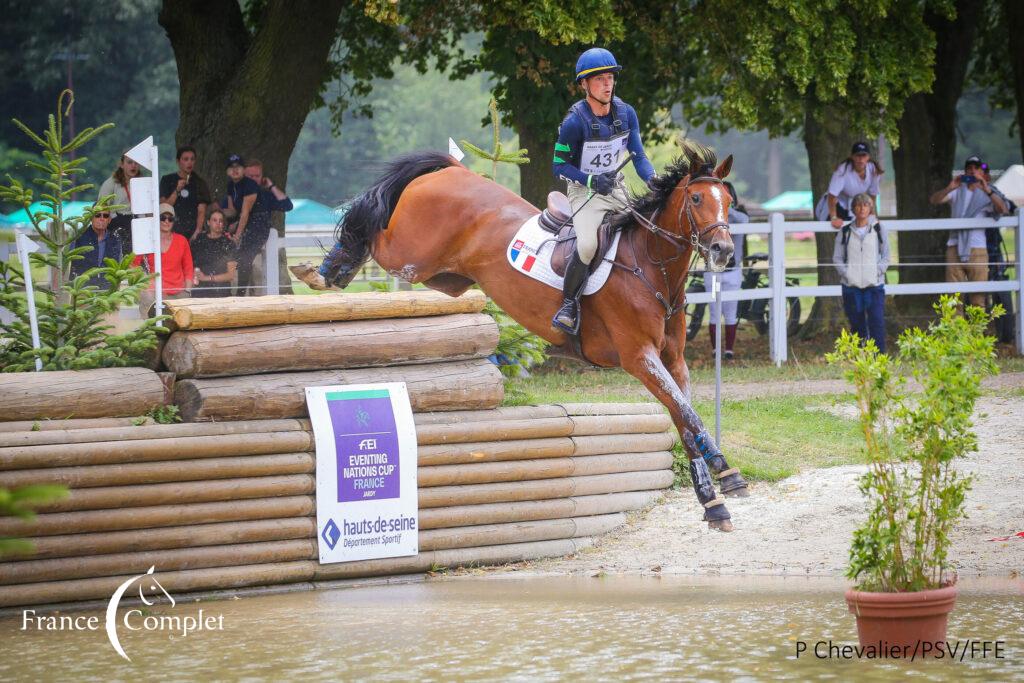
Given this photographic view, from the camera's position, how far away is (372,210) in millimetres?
9641

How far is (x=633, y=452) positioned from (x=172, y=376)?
3.51 meters

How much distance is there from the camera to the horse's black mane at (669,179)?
8.03 m

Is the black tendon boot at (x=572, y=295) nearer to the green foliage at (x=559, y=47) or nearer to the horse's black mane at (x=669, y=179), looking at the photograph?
the horse's black mane at (x=669, y=179)

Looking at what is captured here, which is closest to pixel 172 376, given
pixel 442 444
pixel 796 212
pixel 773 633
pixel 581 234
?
pixel 442 444

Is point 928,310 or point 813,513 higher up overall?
point 928,310

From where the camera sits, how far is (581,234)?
27.8ft

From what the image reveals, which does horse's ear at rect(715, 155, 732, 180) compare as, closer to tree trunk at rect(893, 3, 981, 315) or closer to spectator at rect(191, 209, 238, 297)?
spectator at rect(191, 209, 238, 297)

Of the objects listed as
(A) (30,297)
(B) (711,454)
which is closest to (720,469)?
(B) (711,454)

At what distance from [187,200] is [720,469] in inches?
294

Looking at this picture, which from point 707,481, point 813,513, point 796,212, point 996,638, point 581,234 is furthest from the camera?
point 796,212

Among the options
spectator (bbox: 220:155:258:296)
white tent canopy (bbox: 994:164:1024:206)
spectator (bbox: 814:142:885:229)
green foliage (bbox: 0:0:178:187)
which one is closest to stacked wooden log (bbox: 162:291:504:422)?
spectator (bbox: 220:155:258:296)

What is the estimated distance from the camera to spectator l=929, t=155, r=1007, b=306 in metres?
16.9

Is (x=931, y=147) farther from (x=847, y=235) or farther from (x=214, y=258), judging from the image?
(x=214, y=258)

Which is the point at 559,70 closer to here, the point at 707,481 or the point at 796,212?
the point at 707,481
